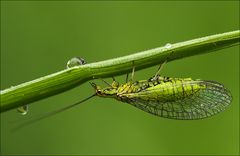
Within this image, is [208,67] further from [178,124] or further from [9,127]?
[9,127]

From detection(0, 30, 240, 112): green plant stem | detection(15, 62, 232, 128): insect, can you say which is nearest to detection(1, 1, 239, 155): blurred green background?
detection(15, 62, 232, 128): insect

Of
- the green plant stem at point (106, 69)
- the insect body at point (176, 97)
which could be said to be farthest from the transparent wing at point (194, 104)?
the green plant stem at point (106, 69)

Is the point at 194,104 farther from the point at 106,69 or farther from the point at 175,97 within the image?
the point at 106,69

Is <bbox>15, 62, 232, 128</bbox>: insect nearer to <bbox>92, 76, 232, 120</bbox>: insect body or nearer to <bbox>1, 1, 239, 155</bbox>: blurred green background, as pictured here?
<bbox>92, 76, 232, 120</bbox>: insect body

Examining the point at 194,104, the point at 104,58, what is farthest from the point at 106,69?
the point at 104,58

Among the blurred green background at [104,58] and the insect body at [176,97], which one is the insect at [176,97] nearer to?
the insect body at [176,97]

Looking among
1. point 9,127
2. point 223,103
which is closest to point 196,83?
point 223,103
